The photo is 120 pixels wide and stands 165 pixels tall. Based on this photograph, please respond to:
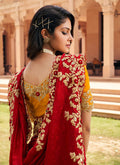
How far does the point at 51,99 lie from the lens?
1.26m

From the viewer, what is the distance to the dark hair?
1.33m

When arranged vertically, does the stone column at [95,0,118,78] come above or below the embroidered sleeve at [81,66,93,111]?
above

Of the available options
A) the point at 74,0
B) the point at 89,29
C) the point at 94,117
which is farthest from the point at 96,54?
the point at 94,117

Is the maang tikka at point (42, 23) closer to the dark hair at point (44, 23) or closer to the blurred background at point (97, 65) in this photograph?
the dark hair at point (44, 23)

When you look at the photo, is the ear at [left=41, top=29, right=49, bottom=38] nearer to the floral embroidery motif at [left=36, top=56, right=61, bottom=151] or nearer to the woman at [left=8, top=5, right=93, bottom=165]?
the woman at [left=8, top=5, right=93, bottom=165]

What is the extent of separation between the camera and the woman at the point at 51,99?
122cm

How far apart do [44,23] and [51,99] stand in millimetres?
423

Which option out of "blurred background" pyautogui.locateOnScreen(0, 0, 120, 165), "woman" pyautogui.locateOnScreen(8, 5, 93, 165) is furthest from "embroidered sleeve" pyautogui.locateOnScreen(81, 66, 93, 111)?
"blurred background" pyautogui.locateOnScreen(0, 0, 120, 165)

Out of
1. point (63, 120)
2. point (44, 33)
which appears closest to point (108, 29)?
point (44, 33)

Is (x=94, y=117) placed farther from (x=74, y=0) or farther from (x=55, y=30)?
(x=74, y=0)

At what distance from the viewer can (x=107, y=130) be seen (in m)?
4.73

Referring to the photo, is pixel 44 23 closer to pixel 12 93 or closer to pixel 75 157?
pixel 12 93

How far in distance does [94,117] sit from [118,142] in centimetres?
187

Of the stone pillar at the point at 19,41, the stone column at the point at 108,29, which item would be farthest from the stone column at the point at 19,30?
the stone column at the point at 108,29
